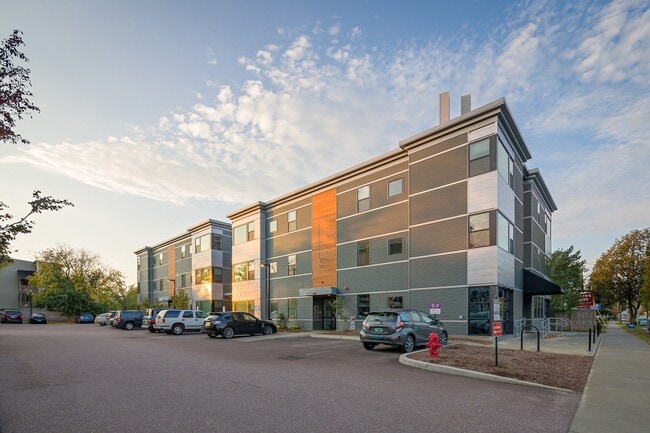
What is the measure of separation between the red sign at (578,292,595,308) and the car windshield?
2565 centimetres

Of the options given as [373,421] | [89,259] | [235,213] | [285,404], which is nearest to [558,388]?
[373,421]

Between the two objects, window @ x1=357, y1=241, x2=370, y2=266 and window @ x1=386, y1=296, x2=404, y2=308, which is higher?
window @ x1=357, y1=241, x2=370, y2=266

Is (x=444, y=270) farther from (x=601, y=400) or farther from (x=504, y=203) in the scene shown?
(x=601, y=400)

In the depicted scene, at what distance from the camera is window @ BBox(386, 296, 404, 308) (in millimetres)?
25672

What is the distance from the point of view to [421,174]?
2492cm

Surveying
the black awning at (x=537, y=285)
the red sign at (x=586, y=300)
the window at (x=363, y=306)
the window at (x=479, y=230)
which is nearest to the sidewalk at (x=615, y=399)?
the window at (x=479, y=230)

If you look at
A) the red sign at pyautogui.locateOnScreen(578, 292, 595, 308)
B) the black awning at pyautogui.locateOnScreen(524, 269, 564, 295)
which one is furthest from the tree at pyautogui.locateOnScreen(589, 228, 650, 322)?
the black awning at pyautogui.locateOnScreen(524, 269, 564, 295)

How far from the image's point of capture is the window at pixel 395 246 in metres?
26.3

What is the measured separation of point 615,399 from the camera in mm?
8305

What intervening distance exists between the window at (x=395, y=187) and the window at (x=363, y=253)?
3765 millimetres

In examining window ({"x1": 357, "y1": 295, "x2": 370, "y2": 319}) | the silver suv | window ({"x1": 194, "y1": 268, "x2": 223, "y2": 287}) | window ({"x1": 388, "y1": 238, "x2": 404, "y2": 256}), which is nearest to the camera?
window ({"x1": 388, "y1": 238, "x2": 404, "y2": 256})

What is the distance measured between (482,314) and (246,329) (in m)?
14.0

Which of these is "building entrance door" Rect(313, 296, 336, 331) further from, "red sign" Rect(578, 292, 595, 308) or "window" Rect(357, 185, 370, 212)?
"red sign" Rect(578, 292, 595, 308)

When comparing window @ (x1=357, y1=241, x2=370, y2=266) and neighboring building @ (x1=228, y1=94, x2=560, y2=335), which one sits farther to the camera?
window @ (x1=357, y1=241, x2=370, y2=266)
